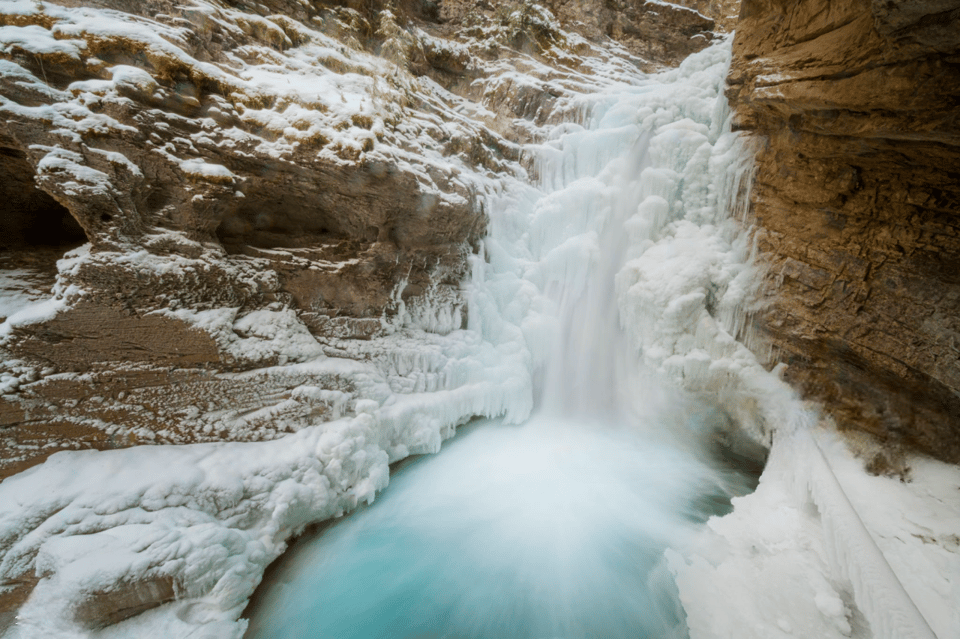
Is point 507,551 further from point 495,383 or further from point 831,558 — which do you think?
point 831,558

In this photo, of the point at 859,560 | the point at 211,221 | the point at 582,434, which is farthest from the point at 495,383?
the point at 211,221

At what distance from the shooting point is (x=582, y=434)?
21.7ft

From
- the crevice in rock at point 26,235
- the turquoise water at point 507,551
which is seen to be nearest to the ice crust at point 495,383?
the turquoise water at point 507,551

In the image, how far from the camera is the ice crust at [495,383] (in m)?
3.04

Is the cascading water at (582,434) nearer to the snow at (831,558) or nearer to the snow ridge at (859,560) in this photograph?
the snow at (831,558)

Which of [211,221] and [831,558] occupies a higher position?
[211,221]

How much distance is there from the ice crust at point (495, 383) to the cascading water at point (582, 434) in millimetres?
62

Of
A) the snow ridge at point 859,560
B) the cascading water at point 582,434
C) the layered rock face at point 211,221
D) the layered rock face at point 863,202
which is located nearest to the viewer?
the snow ridge at point 859,560

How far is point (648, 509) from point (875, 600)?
8.22 feet

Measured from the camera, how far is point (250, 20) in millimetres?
5078

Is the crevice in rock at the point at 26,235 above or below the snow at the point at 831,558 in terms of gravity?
above

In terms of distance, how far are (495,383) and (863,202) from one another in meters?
5.53

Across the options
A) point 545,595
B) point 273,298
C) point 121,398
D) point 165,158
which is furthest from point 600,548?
point 165,158

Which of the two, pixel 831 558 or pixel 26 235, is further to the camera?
pixel 26 235
